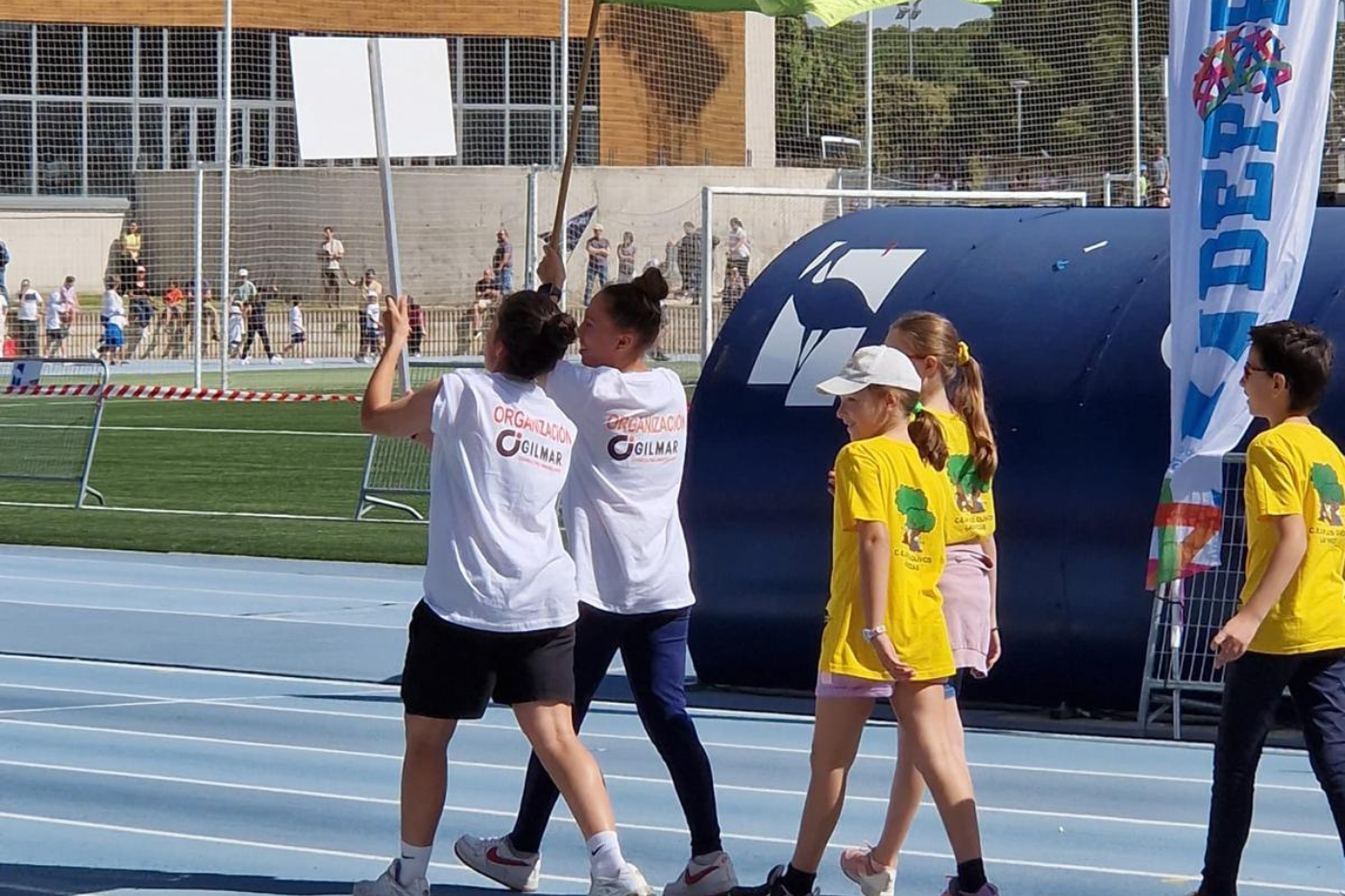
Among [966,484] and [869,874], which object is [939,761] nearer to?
[869,874]

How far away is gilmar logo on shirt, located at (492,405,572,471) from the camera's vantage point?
20.6 ft

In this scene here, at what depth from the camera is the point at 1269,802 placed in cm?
824

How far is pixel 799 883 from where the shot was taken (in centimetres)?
641

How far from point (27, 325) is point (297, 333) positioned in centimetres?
479

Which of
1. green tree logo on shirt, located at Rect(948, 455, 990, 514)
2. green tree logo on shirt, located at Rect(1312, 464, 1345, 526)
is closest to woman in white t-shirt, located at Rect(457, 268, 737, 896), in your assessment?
green tree logo on shirt, located at Rect(948, 455, 990, 514)

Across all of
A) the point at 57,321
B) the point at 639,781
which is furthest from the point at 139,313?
the point at 639,781

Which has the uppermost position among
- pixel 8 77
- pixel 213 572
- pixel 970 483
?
pixel 8 77

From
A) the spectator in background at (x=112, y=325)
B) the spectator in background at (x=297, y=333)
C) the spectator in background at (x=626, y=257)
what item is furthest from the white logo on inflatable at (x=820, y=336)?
the spectator in background at (x=297, y=333)

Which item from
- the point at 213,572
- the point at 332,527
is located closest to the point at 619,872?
the point at 213,572

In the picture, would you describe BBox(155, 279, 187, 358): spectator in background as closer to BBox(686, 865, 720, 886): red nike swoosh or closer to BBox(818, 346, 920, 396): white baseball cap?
BBox(686, 865, 720, 886): red nike swoosh

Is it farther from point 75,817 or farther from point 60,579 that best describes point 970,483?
point 60,579

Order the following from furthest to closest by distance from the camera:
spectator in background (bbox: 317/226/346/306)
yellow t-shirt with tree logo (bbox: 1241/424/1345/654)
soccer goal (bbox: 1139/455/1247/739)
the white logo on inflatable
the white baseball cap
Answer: spectator in background (bbox: 317/226/346/306), the white logo on inflatable, soccer goal (bbox: 1139/455/1247/739), the white baseball cap, yellow t-shirt with tree logo (bbox: 1241/424/1345/654)

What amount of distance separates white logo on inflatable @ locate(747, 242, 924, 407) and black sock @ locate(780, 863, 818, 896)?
4063 mm

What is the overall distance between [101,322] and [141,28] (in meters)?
11.2
